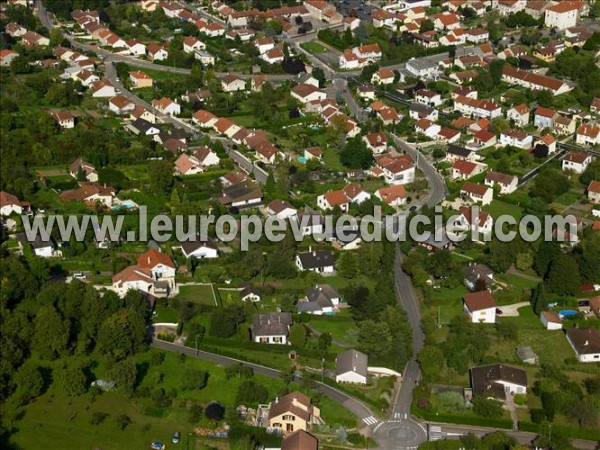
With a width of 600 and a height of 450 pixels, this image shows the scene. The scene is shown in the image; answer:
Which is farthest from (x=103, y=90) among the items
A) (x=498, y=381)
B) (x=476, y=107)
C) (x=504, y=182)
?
(x=498, y=381)

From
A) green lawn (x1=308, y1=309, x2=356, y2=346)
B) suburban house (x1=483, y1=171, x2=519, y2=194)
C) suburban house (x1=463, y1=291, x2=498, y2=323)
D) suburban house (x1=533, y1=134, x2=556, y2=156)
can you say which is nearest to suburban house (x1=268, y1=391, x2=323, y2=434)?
green lawn (x1=308, y1=309, x2=356, y2=346)

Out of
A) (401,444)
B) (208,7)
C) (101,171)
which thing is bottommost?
(401,444)

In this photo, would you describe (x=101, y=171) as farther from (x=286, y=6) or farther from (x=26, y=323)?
(x=286, y=6)

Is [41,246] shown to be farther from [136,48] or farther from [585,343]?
[136,48]

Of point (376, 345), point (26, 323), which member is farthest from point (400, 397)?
point (26, 323)

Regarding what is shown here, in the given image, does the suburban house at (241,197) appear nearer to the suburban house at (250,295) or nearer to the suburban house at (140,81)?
the suburban house at (250,295)
